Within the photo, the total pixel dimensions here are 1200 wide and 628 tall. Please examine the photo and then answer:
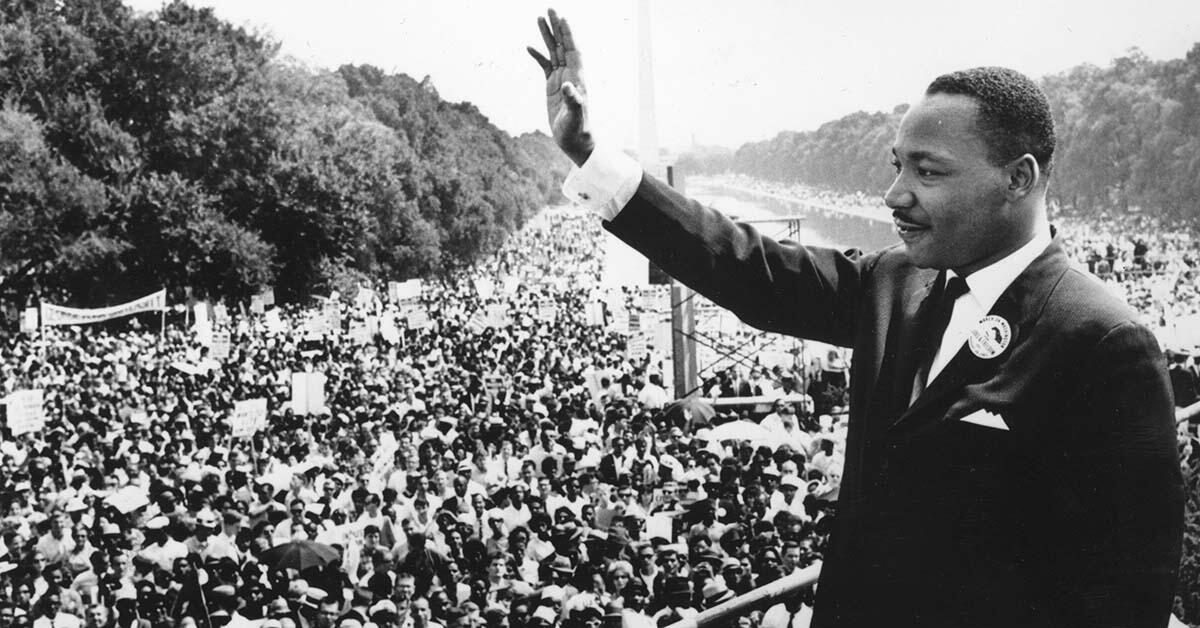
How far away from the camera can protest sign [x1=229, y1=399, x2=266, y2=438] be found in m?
12.0

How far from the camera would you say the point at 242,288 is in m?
30.0

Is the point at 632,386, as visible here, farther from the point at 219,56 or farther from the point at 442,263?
the point at 442,263

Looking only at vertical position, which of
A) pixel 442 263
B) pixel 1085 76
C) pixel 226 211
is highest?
pixel 1085 76

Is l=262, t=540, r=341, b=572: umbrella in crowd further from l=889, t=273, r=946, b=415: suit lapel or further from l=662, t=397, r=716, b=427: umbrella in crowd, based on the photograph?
l=889, t=273, r=946, b=415: suit lapel

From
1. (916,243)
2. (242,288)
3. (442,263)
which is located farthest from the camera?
(442,263)

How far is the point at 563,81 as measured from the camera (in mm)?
1416

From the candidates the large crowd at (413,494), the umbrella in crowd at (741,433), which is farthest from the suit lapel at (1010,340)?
the umbrella in crowd at (741,433)

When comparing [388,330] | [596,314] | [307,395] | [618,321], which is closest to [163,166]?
[388,330]

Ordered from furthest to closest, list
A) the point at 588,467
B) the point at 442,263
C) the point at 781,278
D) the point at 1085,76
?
the point at 442,263, the point at 1085,76, the point at 588,467, the point at 781,278

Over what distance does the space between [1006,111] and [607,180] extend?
0.50 metres

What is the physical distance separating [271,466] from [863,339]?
10019mm

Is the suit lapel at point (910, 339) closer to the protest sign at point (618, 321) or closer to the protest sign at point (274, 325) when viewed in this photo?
the protest sign at point (618, 321)

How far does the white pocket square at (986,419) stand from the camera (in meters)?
1.27

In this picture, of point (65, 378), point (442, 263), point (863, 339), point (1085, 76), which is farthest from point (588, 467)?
point (442, 263)
